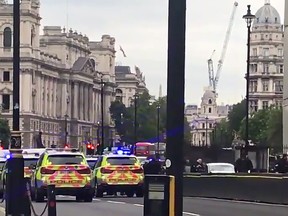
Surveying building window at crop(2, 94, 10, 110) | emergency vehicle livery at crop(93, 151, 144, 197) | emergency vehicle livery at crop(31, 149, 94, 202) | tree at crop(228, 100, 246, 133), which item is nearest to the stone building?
building window at crop(2, 94, 10, 110)

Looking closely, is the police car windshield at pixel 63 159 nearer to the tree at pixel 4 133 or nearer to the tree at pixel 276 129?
the tree at pixel 276 129

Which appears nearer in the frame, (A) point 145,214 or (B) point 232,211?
(A) point 145,214

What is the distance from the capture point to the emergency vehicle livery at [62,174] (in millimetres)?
Result: 32875

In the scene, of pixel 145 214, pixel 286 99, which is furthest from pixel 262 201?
pixel 286 99

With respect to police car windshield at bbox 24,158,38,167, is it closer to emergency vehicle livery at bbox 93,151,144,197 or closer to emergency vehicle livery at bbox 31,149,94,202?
emergency vehicle livery at bbox 93,151,144,197

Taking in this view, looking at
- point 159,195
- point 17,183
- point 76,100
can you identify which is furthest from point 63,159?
point 76,100

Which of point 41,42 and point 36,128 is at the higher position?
point 41,42

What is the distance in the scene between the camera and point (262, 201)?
35219 mm

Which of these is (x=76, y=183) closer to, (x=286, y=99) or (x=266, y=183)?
(x=266, y=183)

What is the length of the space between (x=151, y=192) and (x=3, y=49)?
161 meters

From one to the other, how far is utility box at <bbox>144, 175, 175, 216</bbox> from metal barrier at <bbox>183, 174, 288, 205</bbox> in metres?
22.8

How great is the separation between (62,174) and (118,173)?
4.53 meters

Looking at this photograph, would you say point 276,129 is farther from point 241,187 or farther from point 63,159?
point 63,159

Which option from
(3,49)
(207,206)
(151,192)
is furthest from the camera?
(3,49)
